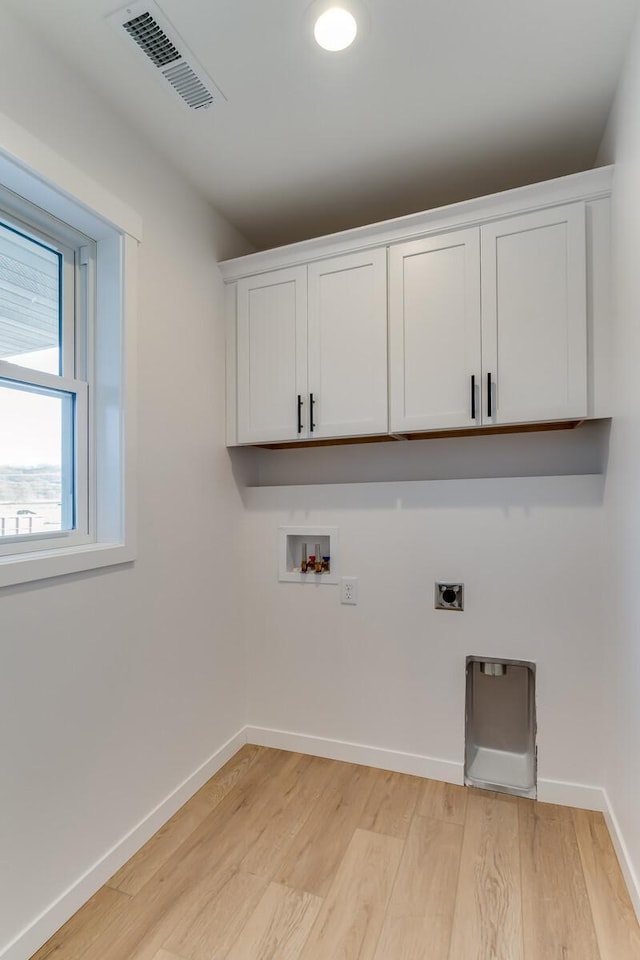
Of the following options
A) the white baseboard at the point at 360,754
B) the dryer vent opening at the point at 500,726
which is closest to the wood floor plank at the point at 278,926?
the white baseboard at the point at 360,754

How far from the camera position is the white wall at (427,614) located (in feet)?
6.36

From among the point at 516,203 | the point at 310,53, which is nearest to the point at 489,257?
the point at 516,203

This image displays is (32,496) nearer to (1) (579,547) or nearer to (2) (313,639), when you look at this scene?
(2) (313,639)

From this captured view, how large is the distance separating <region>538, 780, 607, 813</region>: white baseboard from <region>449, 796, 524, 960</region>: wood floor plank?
0.15 meters

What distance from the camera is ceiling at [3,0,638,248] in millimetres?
1400

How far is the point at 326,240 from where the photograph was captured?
213cm

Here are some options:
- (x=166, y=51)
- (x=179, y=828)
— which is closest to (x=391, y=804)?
(x=179, y=828)

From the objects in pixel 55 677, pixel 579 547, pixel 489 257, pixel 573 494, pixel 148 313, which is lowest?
pixel 55 677

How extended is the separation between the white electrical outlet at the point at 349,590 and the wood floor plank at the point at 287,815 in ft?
2.47

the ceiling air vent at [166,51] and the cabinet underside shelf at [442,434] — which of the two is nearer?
the ceiling air vent at [166,51]

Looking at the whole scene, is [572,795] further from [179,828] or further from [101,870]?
[101,870]

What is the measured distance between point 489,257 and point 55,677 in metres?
2.09

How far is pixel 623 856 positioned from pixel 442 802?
63 cm

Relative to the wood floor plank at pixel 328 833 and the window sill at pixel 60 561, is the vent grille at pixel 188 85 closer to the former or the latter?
the window sill at pixel 60 561
